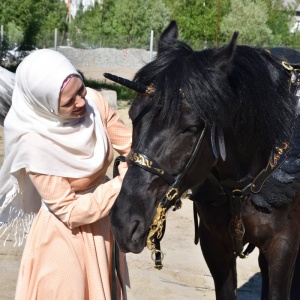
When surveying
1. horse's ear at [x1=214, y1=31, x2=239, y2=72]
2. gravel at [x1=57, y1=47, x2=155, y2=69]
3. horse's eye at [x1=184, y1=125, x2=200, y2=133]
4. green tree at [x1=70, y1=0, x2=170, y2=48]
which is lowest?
gravel at [x1=57, y1=47, x2=155, y2=69]

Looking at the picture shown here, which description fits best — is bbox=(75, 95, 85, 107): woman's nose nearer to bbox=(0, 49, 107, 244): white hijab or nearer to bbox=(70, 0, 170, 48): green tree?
bbox=(0, 49, 107, 244): white hijab

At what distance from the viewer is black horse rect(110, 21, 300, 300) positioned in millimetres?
2434

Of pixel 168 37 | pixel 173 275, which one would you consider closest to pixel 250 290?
pixel 173 275

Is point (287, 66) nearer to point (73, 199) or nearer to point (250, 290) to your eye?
point (73, 199)

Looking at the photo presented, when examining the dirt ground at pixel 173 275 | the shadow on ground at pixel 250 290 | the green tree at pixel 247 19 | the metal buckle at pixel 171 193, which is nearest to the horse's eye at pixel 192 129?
the metal buckle at pixel 171 193

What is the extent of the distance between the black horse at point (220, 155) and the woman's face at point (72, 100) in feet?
0.89

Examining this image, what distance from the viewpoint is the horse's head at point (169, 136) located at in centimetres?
241

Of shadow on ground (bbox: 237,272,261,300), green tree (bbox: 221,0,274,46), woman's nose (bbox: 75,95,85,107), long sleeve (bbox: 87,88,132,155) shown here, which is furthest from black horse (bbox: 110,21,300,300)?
green tree (bbox: 221,0,274,46)

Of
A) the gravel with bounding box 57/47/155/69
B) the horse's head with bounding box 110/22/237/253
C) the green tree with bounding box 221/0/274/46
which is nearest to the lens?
the horse's head with bounding box 110/22/237/253

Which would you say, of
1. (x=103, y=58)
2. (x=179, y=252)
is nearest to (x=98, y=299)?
(x=179, y=252)

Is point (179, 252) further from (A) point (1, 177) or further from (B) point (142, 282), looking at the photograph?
(A) point (1, 177)

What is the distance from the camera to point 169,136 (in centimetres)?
244

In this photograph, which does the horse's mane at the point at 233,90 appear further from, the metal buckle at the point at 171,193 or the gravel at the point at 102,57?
the gravel at the point at 102,57

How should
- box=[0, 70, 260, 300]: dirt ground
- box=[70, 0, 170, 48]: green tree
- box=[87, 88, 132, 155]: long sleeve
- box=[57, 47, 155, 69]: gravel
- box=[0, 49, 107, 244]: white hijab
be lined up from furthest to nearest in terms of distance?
box=[70, 0, 170, 48]: green tree → box=[57, 47, 155, 69]: gravel → box=[0, 70, 260, 300]: dirt ground → box=[87, 88, 132, 155]: long sleeve → box=[0, 49, 107, 244]: white hijab
